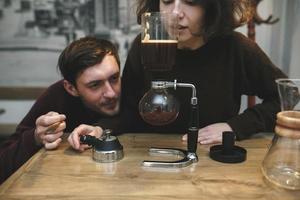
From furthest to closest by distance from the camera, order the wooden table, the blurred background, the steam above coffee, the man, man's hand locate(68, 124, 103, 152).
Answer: the blurred background
the man
man's hand locate(68, 124, 103, 152)
the steam above coffee
the wooden table

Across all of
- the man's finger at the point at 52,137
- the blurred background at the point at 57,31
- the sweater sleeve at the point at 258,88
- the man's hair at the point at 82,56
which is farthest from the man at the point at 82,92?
the blurred background at the point at 57,31

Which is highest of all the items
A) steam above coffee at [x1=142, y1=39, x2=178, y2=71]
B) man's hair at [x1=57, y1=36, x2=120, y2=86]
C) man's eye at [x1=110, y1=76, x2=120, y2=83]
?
steam above coffee at [x1=142, y1=39, x2=178, y2=71]

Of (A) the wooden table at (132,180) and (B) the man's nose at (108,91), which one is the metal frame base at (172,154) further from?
(B) the man's nose at (108,91)

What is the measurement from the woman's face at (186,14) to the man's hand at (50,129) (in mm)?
459

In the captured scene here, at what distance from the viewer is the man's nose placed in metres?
1.38

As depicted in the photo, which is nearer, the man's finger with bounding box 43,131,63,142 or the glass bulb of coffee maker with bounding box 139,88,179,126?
the glass bulb of coffee maker with bounding box 139,88,179,126

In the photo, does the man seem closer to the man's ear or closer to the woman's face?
the man's ear

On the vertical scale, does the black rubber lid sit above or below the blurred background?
below

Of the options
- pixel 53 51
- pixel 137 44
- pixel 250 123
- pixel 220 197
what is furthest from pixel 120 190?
pixel 53 51

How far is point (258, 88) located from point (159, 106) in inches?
23.3

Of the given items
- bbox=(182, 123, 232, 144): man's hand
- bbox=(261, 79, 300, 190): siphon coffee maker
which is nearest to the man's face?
bbox=(182, 123, 232, 144): man's hand

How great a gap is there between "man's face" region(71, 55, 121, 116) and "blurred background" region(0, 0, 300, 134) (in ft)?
3.88

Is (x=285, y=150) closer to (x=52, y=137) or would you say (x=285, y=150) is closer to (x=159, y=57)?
(x=159, y=57)

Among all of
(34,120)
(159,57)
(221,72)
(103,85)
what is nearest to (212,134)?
(221,72)
